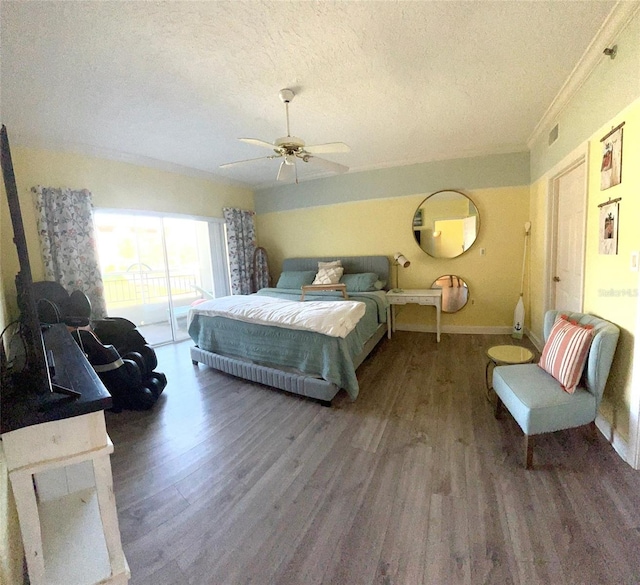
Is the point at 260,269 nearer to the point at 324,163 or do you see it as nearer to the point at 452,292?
the point at 324,163

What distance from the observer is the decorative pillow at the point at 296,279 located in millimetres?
4590

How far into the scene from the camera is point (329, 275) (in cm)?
438

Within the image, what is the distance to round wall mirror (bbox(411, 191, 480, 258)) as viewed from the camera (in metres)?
4.00

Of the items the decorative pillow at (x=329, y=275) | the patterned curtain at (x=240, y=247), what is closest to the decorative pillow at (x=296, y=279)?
the decorative pillow at (x=329, y=275)

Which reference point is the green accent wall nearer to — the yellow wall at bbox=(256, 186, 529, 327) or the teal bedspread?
the yellow wall at bbox=(256, 186, 529, 327)

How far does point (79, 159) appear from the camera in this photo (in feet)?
10.7

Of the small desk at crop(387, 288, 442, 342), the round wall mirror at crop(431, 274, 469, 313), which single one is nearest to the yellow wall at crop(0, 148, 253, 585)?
the small desk at crop(387, 288, 442, 342)

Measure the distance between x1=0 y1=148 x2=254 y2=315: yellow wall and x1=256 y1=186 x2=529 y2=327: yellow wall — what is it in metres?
1.49

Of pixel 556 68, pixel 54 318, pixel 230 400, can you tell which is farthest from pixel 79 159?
pixel 556 68

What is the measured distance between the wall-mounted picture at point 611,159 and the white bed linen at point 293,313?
1.98 meters

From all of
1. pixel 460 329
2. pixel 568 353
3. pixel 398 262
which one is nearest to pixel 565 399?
pixel 568 353

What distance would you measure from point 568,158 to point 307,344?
9.26 ft

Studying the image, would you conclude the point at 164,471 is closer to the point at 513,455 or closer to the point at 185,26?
the point at 513,455

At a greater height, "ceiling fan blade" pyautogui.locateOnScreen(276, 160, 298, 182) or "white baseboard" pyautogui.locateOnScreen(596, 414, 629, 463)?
"ceiling fan blade" pyautogui.locateOnScreen(276, 160, 298, 182)
